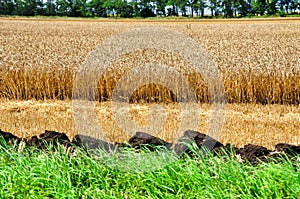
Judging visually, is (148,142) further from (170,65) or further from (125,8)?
(125,8)

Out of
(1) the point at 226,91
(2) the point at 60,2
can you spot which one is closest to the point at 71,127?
(1) the point at 226,91

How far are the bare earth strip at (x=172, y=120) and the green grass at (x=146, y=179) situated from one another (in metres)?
2.90

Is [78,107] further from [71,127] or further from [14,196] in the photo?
[14,196]

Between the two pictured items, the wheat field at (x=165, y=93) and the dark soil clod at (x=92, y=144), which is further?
the wheat field at (x=165, y=93)

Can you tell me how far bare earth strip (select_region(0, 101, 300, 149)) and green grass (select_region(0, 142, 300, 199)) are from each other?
2.90 meters

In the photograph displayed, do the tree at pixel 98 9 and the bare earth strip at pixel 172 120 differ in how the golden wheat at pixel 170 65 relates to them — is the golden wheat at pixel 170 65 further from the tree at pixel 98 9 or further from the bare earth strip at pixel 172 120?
the tree at pixel 98 9

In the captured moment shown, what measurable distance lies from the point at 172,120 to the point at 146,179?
4405 mm

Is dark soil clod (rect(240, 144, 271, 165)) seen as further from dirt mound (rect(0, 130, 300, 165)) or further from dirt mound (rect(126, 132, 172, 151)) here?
dirt mound (rect(126, 132, 172, 151))

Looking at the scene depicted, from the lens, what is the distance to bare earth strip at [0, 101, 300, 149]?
7254 mm

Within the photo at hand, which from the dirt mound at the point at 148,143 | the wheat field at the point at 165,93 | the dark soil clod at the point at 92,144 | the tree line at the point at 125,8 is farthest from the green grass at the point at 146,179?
the tree line at the point at 125,8

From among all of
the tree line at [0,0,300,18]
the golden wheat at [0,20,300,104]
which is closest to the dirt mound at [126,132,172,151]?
the golden wheat at [0,20,300,104]

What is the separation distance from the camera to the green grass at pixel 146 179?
3.69 metres

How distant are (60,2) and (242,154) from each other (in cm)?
6353

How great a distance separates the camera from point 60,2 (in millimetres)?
64750
